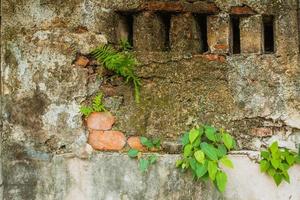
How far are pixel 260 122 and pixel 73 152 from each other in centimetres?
118

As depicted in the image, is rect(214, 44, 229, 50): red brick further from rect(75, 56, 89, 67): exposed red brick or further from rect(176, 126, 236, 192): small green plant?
rect(75, 56, 89, 67): exposed red brick

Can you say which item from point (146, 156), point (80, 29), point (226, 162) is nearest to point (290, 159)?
point (226, 162)

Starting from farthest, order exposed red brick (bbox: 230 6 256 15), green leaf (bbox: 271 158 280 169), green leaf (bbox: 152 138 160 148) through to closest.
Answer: green leaf (bbox: 152 138 160 148) → exposed red brick (bbox: 230 6 256 15) → green leaf (bbox: 271 158 280 169)

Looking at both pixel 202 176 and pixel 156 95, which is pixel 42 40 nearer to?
pixel 156 95

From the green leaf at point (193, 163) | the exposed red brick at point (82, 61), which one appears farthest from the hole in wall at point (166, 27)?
the green leaf at point (193, 163)

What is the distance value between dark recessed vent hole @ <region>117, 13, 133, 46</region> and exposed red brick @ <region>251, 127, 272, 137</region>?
945mm

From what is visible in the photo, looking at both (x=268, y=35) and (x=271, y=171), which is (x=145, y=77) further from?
(x=271, y=171)

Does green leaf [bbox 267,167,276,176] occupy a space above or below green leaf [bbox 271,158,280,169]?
below

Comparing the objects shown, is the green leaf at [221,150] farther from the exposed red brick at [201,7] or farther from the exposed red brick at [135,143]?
the exposed red brick at [201,7]

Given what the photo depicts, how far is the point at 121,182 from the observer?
10.1 ft

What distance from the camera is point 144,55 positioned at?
10.1 feet

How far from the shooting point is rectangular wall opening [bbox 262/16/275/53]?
2996 millimetres

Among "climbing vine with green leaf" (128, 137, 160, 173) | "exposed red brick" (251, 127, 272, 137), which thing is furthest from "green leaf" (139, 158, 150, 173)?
"exposed red brick" (251, 127, 272, 137)

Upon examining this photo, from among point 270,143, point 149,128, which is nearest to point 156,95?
point 149,128
